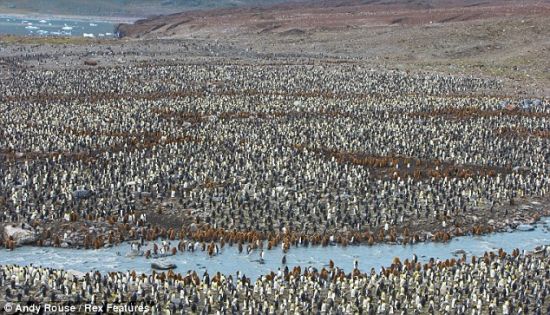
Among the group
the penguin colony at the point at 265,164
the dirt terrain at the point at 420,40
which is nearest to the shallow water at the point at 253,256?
the penguin colony at the point at 265,164

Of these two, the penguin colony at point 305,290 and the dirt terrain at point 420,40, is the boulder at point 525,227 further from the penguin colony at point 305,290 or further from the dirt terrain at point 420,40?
the dirt terrain at point 420,40

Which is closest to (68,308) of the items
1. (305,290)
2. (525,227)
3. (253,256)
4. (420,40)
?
(305,290)

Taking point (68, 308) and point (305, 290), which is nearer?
point (68, 308)

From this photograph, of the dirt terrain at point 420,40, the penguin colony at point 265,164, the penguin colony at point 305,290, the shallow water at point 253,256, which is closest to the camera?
the penguin colony at point 305,290

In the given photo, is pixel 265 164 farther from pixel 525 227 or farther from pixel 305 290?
pixel 305 290

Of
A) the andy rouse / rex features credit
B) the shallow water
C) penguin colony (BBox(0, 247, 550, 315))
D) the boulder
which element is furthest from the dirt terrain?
the andy rouse / rex features credit

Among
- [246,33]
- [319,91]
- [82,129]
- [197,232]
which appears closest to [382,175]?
[197,232]

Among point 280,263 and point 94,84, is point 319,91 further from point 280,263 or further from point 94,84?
point 280,263
